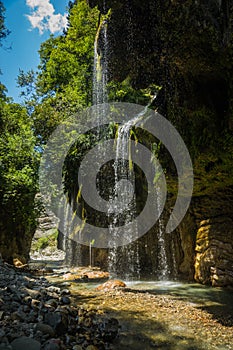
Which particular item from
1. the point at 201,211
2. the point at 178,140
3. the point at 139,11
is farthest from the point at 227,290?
the point at 139,11

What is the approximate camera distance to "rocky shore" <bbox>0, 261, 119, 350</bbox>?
281 cm

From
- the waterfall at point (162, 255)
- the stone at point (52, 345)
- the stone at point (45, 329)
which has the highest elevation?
the waterfall at point (162, 255)

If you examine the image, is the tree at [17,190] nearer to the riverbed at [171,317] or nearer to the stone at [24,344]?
the riverbed at [171,317]

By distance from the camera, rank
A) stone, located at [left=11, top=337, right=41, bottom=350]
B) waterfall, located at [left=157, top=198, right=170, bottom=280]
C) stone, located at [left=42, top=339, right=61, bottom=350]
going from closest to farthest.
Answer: stone, located at [left=11, top=337, right=41, bottom=350]
stone, located at [left=42, top=339, right=61, bottom=350]
waterfall, located at [left=157, top=198, right=170, bottom=280]

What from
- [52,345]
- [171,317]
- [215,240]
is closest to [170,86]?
[215,240]

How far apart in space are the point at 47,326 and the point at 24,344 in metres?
0.68

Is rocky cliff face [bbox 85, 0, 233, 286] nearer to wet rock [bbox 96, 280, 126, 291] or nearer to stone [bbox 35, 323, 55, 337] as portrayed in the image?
wet rock [bbox 96, 280, 126, 291]

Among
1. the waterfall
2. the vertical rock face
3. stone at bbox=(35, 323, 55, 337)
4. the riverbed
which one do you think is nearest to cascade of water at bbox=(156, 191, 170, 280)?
the waterfall

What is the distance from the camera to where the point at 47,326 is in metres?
3.30

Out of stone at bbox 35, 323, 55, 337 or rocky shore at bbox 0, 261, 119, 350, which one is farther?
stone at bbox 35, 323, 55, 337

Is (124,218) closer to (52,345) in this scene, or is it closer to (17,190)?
(17,190)

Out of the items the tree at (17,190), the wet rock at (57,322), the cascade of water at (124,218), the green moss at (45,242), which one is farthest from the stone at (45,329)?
the green moss at (45,242)

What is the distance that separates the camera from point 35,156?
44.8 feet

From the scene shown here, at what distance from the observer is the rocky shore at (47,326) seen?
2808 mm
